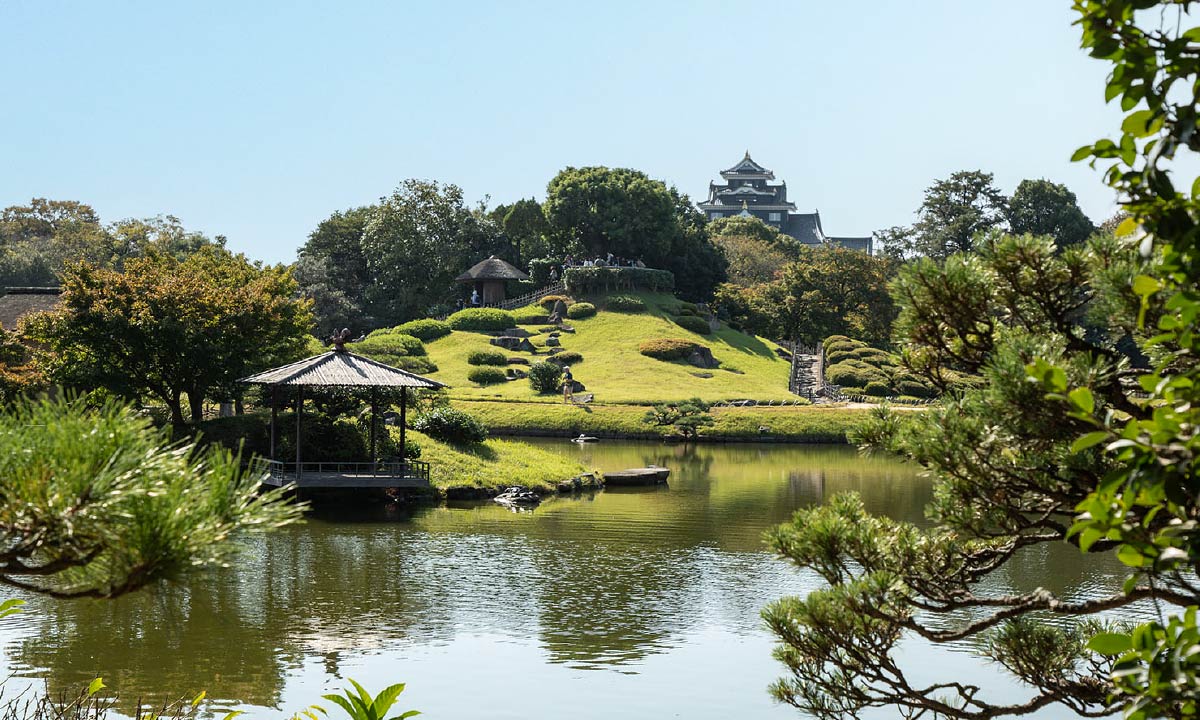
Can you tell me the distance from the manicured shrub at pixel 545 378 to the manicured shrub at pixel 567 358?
664 centimetres

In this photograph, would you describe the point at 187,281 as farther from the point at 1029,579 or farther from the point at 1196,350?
the point at 1196,350

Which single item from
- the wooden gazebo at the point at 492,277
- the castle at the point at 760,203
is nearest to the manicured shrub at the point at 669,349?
the wooden gazebo at the point at 492,277

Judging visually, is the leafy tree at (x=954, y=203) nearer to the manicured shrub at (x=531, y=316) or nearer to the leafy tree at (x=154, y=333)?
the manicured shrub at (x=531, y=316)

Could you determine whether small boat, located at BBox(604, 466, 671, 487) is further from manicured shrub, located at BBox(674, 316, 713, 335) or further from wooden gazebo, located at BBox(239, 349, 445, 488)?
manicured shrub, located at BBox(674, 316, 713, 335)

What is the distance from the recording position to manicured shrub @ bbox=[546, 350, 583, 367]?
60.8 m

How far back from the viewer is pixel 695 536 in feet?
79.6

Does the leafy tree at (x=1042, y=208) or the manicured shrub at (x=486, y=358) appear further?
the leafy tree at (x=1042, y=208)

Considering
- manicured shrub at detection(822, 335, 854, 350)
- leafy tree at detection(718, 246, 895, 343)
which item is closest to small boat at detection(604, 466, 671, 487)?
manicured shrub at detection(822, 335, 854, 350)

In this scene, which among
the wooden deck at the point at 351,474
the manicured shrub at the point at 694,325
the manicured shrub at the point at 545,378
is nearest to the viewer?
the wooden deck at the point at 351,474

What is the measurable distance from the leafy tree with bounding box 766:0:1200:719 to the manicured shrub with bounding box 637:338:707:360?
5425 cm

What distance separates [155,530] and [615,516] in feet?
77.7

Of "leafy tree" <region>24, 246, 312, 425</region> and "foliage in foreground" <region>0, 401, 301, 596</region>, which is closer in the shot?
"foliage in foreground" <region>0, 401, 301, 596</region>

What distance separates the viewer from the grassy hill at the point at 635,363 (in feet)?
178

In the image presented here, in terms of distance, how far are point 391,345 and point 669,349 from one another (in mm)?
14622
